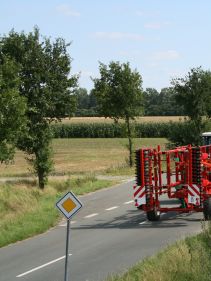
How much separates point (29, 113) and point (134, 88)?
528 inches

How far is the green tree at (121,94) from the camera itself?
4275 centimetres

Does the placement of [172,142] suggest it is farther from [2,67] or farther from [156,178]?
[156,178]

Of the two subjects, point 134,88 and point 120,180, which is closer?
point 120,180

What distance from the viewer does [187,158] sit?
64.3ft

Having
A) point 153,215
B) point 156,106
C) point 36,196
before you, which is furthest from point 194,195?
point 156,106

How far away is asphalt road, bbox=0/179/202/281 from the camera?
1369cm

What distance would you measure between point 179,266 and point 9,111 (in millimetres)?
14150

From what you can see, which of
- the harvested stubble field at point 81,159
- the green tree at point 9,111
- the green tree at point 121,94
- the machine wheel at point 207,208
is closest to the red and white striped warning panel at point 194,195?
the machine wheel at point 207,208

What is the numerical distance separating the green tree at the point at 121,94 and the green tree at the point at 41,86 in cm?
1057

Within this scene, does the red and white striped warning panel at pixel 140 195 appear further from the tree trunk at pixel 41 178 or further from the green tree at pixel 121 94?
the green tree at pixel 121 94

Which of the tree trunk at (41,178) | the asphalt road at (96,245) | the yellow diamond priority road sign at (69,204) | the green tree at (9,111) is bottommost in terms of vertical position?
the asphalt road at (96,245)

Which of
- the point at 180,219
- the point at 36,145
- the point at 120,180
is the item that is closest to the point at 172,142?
the point at 120,180

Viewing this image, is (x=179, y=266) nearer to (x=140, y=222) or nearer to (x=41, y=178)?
(x=140, y=222)

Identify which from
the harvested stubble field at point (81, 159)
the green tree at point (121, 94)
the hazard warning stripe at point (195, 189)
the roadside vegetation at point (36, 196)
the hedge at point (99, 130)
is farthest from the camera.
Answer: the hedge at point (99, 130)
